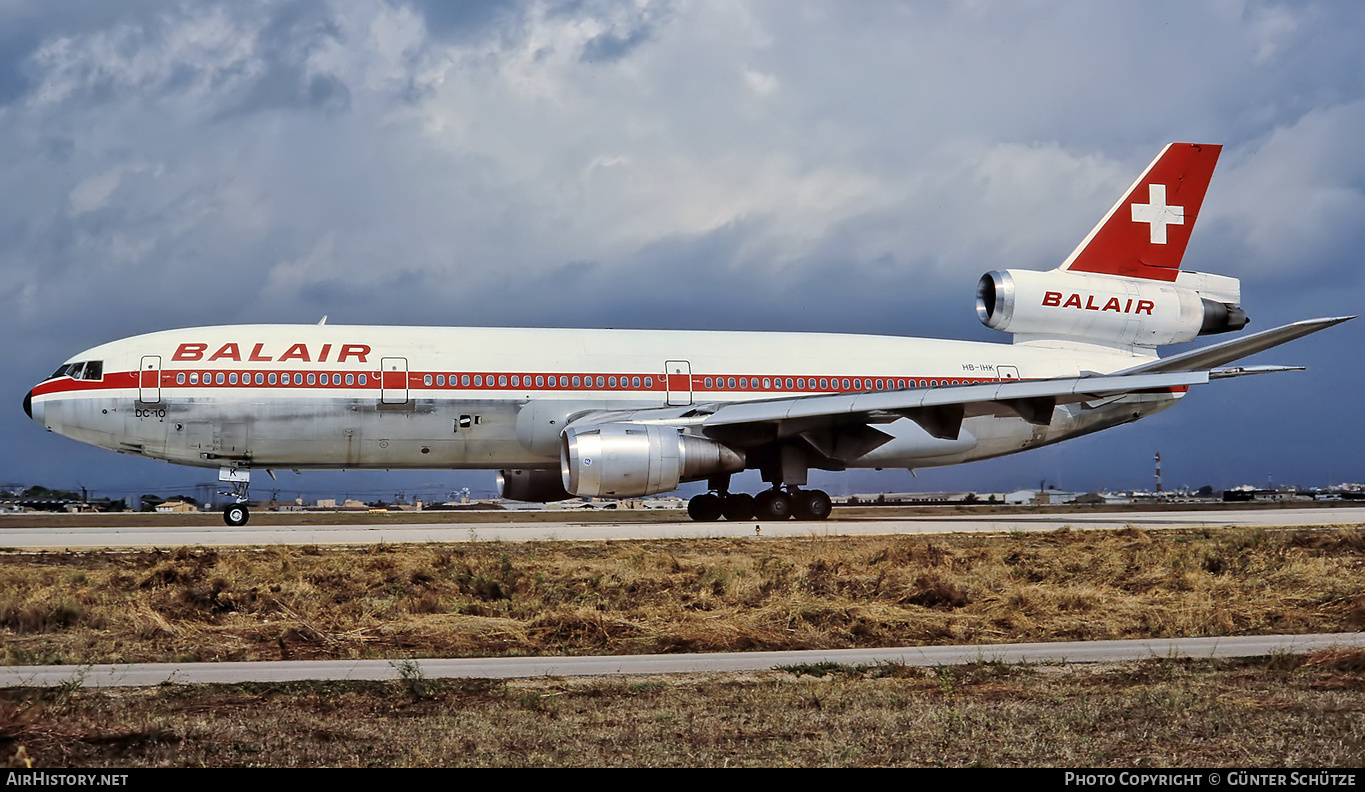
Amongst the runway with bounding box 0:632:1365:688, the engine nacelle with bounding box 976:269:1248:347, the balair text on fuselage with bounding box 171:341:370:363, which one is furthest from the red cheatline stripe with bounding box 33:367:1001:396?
the runway with bounding box 0:632:1365:688

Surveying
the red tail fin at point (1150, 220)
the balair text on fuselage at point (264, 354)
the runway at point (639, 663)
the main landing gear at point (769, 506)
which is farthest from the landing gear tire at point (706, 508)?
the runway at point (639, 663)

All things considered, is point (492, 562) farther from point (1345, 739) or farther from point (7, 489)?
point (7, 489)

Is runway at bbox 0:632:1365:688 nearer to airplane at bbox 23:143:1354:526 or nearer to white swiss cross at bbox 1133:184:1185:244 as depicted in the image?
airplane at bbox 23:143:1354:526

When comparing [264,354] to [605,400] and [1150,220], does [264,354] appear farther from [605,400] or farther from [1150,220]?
[1150,220]

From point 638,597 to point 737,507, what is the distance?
1420 centimetres

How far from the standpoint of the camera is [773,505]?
28.5 meters

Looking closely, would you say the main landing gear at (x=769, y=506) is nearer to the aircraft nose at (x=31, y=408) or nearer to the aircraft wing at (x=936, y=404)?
the aircraft wing at (x=936, y=404)

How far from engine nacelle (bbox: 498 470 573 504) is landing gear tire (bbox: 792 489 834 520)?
577cm

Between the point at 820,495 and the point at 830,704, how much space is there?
793 inches

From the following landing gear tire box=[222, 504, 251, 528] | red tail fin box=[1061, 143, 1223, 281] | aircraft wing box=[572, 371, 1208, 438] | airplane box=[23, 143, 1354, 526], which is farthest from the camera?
red tail fin box=[1061, 143, 1223, 281]

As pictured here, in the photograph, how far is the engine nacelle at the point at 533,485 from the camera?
3066cm

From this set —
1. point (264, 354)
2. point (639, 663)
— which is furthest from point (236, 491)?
point (639, 663)

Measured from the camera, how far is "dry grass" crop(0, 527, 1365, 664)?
12.4m
